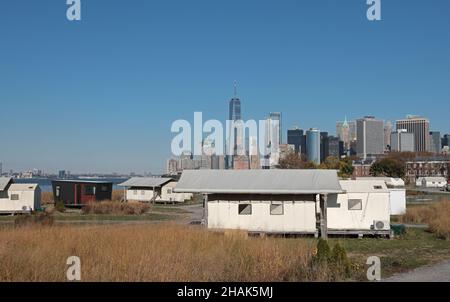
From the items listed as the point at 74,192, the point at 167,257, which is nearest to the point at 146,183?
the point at 74,192

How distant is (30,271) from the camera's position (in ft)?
41.2

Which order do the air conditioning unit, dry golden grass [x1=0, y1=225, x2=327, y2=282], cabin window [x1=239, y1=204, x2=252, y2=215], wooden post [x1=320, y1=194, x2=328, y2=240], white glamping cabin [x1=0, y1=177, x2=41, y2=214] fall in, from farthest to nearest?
1. white glamping cabin [x1=0, y1=177, x2=41, y2=214]
2. cabin window [x1=239, y1=204, x2=252, y2=215]
3. the air conditioning unit
4. wooden post [x1=320, y1=194, x2=328, y2=240]
5. dry golden grass [x1=0, y1=225, x2=327, y2=282]

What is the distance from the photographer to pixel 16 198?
47.3m

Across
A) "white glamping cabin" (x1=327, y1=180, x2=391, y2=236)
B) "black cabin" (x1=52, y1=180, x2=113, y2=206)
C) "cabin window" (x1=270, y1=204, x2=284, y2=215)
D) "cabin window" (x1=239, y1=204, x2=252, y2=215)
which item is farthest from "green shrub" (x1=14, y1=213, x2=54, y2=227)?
"black cabin" (x1=52, y1=180, x2=113, y2=206)

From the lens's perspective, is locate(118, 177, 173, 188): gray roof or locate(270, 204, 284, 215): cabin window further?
locate(118, 177, 173, 188): gray roof

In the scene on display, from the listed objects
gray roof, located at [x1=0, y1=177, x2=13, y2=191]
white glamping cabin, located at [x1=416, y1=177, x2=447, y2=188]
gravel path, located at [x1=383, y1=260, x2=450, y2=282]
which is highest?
gray roof, located at [x1=0, y1=177, x2=13, y2=191]

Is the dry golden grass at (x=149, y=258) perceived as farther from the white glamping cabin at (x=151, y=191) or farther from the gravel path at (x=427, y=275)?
the white glamping cabin at (x=151, y=191)

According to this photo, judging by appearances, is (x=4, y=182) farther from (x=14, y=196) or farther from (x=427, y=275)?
(x=427, y=275)

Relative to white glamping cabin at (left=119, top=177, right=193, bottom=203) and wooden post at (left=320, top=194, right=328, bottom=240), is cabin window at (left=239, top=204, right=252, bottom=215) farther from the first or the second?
white glamping cabin at (left=119, top=177, right=193, bottom=203)

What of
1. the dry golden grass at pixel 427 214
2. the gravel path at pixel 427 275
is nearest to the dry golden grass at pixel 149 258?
the gravel path at pixel 427 275

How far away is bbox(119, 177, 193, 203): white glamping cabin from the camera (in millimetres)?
67750

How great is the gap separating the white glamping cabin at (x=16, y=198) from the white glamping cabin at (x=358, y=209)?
27389 millimetres
